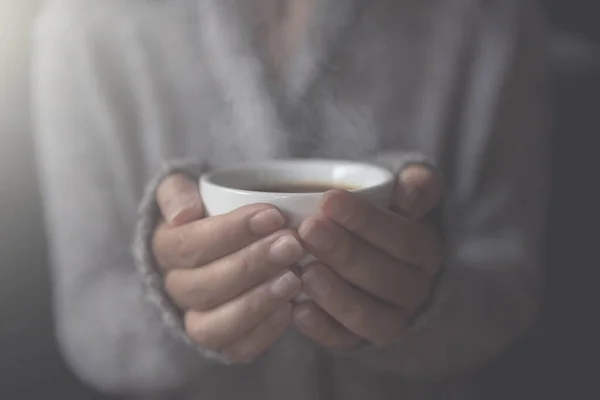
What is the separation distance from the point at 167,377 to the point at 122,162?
102 mm

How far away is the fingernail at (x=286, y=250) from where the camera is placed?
197mm

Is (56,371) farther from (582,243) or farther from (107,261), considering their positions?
(582,243)

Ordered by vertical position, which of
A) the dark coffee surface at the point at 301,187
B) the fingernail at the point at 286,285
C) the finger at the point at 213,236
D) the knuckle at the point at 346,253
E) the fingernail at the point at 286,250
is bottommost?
the fingernail at the point at 286,285

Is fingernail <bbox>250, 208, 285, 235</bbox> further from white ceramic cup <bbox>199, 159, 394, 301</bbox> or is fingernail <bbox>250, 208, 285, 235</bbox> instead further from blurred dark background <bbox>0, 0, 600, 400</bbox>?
blurred dark background <bbox>0, 0, 600, 400</bbox>

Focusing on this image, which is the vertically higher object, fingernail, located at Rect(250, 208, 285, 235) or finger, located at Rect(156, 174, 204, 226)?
finger, located at Rect(156, 174, 204, 226)

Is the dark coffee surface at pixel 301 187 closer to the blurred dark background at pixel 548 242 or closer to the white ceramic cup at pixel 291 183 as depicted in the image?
the white ceramic cup at pixel 291 183

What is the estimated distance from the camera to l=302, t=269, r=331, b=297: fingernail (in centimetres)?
21

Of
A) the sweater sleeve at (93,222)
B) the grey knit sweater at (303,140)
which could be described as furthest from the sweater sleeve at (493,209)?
the sweater sleeve at (93,222)

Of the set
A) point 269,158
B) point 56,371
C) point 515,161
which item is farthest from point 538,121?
point 56,371

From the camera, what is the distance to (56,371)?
0.27m

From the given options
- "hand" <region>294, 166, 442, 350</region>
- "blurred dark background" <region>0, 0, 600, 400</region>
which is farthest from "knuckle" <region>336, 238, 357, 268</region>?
"blurred dark background" <region>0, 0, 600, 400</region>

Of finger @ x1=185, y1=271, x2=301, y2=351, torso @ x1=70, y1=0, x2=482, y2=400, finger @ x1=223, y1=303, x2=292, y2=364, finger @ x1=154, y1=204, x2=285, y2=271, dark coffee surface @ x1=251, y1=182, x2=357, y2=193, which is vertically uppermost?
torso @ x1=70, y1=0, x2=482, y2=400

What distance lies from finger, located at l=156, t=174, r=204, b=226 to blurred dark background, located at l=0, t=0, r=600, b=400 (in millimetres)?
62

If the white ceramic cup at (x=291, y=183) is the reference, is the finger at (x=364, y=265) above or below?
below
